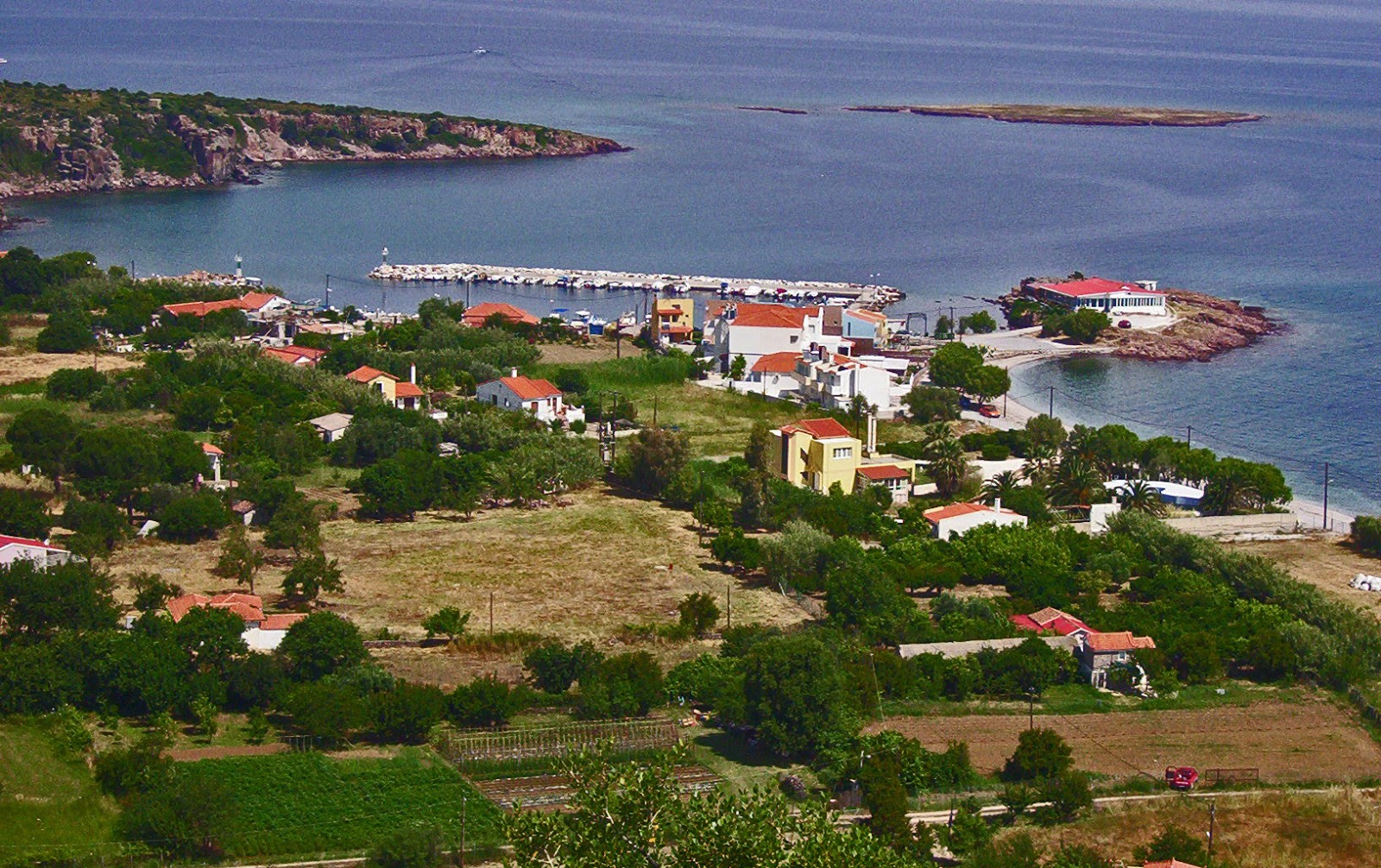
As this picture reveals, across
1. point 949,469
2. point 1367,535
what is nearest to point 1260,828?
point 1367,535

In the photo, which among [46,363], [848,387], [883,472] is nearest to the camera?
[883,472]

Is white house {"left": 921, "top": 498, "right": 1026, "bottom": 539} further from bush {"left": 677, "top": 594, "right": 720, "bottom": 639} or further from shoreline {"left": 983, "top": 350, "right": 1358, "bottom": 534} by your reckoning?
bush {"left": 677, "top": 594, "right": 720, "bottom": 639}

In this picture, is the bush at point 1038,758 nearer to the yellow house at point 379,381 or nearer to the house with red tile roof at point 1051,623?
the house with red tile roof at point 1051,623

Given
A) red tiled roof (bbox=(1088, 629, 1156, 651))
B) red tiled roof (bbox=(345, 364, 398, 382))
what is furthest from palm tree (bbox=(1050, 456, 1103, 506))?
red tiled roof (bbox=(345, 364, 398, 382))

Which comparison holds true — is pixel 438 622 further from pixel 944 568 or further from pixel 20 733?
pixel 944 568

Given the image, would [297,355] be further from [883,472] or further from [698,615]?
[698,615]
